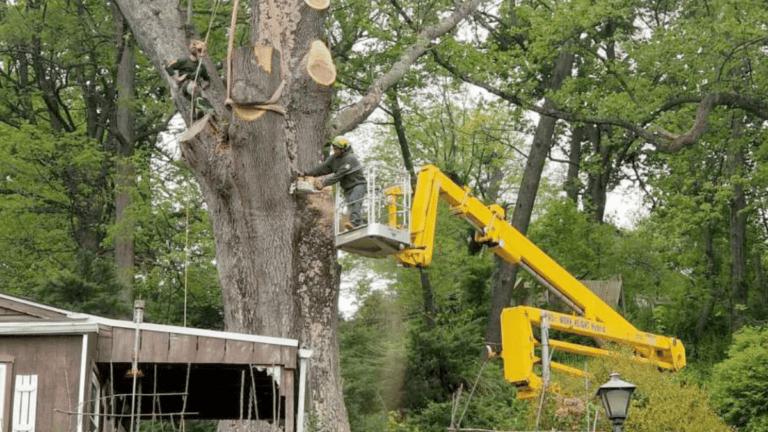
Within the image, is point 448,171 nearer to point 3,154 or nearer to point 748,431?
point 3,154

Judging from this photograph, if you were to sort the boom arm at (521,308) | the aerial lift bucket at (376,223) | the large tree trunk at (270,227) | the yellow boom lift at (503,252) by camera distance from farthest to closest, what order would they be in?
the boom arm at (521,308) < the yellow boom lift at (503,252) < the large tree trunk at (270,227) < the aerial lift bucket at (376,223)

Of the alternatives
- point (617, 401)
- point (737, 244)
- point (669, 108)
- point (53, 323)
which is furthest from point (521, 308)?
point (737, 244)

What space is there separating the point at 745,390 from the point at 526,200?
9282mm

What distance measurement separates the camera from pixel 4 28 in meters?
28.2

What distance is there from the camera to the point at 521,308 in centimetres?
1864

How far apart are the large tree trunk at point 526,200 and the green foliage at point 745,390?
7.12 meters

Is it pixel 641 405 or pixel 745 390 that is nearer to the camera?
pixel 641 405

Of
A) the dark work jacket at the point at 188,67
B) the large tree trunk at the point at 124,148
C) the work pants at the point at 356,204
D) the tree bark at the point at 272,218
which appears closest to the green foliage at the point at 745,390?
the tree bark at the point at 272,218

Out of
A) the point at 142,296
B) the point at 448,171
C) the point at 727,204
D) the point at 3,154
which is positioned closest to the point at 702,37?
the point at 727,204

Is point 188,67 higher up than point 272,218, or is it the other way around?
point 188,67

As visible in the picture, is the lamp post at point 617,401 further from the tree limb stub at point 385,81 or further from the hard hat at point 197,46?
the hard hat at point 197,46

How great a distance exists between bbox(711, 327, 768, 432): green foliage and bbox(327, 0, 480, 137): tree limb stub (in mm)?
6997

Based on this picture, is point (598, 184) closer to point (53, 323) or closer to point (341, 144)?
point (341, 144)

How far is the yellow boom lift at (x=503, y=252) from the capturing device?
1623cm
